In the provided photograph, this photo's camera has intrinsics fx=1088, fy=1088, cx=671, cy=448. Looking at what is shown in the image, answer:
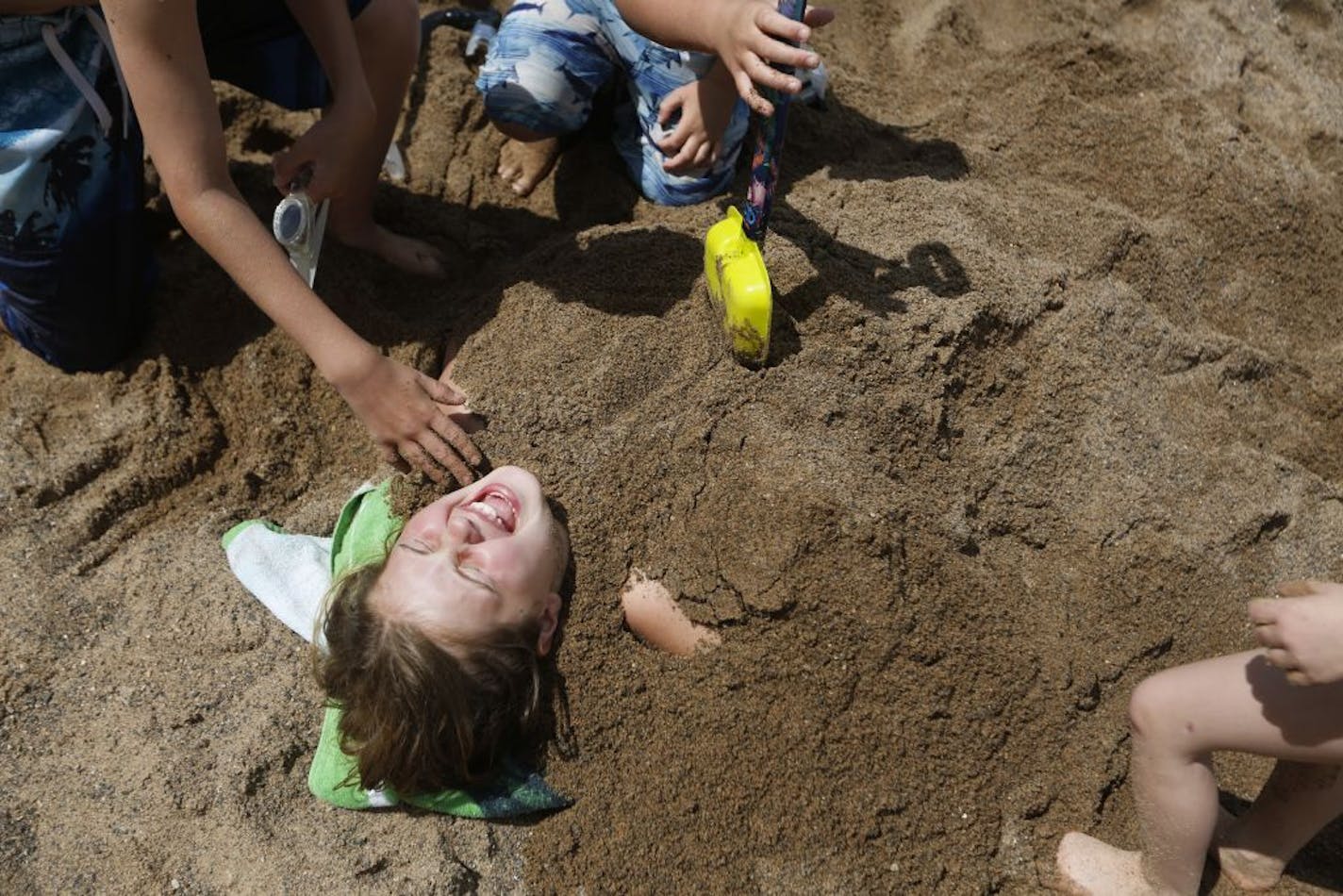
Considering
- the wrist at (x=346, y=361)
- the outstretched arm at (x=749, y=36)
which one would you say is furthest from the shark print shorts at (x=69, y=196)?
the outstretched arm at (x=749, y=36)

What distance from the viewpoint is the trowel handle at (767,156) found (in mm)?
1822

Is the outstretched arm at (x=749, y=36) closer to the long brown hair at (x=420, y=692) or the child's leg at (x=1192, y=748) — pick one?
the long brown hair at (x=420, y=692)

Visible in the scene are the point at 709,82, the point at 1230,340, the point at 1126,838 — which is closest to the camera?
the point at 1126,838

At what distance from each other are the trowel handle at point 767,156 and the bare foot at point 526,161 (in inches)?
35.3

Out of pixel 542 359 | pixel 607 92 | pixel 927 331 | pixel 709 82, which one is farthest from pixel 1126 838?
pixel 607 92

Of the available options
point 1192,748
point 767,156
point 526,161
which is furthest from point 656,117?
point 1192,748

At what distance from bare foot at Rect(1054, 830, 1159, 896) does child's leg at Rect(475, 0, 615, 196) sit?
1894mm

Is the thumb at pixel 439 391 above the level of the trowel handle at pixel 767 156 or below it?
below

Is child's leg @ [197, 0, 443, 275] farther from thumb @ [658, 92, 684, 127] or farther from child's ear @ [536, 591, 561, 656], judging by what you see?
child's ear @ [536, 591, 561, 656]

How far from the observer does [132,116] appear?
2111 millimetres

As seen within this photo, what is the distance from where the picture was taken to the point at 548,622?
5.98 ft

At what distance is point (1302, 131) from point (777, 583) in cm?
192

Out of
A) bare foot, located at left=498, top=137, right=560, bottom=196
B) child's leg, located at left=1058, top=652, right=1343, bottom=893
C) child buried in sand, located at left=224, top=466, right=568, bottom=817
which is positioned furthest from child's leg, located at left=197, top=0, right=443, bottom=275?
child's leg, located at left=1058, top=652, right=1343, bottom=893

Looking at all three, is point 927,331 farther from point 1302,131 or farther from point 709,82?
point 1302,131
